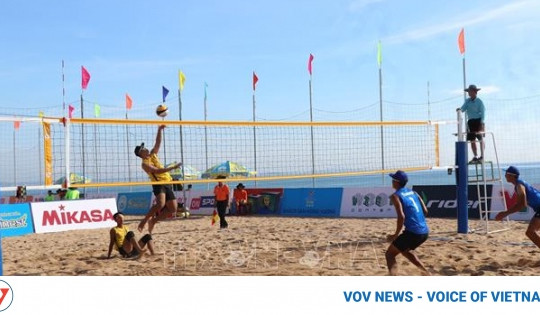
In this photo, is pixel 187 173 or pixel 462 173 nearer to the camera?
pixel 462 173

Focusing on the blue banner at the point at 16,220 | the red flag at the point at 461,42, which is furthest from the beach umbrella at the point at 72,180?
the red flag at the point at 461,42

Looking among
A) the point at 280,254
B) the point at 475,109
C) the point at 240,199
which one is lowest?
the point at 280,254

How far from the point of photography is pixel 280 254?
755cm

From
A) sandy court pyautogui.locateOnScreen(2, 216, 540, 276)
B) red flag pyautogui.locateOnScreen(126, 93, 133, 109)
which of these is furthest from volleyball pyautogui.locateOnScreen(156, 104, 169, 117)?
red flag pyautogui.locateOnScreen(126, 93, 133, 109)

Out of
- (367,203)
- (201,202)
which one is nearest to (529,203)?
(367,203)

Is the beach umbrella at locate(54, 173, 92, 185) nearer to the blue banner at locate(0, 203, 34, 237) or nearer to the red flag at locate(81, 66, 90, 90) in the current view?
the blue banner at locate(0, 203, 34, 237)

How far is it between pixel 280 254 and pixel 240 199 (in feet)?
29.8

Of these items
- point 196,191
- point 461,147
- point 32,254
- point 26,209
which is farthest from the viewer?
point 196,191

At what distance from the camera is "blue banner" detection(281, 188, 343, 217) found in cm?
1555

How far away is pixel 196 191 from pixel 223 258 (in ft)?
38.2

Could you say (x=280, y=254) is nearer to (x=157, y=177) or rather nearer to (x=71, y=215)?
(x=157, y=177)

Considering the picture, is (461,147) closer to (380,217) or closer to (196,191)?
(380,217)
